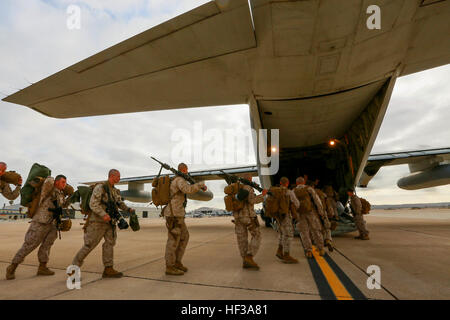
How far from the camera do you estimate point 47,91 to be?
15.0 feet

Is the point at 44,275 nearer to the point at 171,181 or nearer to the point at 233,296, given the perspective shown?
the point at 171,181

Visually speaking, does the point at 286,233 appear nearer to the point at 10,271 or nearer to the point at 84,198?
the point at 84,198

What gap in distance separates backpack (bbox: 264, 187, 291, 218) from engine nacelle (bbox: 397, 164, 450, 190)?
1130 centimetres

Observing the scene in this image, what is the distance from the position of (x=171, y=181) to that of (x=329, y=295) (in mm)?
2773

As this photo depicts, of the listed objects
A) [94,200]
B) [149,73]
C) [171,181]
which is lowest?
[94,200]

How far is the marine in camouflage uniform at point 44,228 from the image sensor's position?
3.48 meters

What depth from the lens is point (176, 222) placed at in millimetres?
3637

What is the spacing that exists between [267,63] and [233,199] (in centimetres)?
278

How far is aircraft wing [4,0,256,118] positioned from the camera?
335 centimetres

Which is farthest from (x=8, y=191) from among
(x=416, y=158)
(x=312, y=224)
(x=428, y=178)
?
(x=428, y=178)

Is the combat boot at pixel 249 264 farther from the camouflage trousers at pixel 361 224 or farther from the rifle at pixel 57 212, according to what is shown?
the camouflage trousers at pixel 361 224

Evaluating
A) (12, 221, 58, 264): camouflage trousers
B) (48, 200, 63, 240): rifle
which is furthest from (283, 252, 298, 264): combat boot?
(12, 221, 58, 264): camouflage trousers

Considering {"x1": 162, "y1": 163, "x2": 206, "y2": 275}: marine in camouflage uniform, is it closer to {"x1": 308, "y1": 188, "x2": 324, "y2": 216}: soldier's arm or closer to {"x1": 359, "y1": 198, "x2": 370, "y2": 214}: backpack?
{"x1": 308, "y1": 188, "x2": 324, "y2": 216}: soldier's arm
